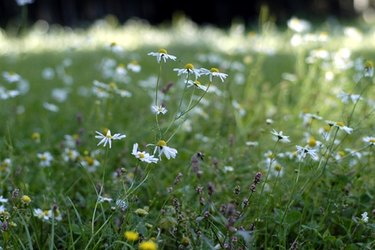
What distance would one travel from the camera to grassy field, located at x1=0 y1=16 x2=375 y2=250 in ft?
4.70

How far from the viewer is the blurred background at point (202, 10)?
1277 centimetres

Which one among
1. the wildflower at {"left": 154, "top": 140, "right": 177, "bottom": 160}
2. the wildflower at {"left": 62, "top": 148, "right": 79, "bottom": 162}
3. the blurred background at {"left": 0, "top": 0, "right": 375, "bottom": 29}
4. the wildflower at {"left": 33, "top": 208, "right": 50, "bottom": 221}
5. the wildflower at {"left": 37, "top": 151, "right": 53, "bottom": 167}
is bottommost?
the blurred background at {"left": 0, "top": 0, "right": 375, "bottom": 29}

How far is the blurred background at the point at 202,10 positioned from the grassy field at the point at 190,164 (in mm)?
8585

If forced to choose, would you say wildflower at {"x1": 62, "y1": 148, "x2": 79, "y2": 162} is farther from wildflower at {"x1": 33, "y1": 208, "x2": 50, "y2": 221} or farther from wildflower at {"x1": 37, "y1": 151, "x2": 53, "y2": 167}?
wildflower at {"x1": 33, "y1": 208, "x2": 50, "y2": 221}

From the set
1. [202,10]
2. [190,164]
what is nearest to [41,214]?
[190,164]

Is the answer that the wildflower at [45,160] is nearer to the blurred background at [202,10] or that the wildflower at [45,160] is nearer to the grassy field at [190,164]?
the grassy field at [190,164]

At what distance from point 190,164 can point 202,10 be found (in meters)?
12.6

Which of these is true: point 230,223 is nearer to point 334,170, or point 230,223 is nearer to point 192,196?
point 192,196

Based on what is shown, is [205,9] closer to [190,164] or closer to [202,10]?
[202,10]

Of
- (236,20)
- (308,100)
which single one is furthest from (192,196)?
(236,20)

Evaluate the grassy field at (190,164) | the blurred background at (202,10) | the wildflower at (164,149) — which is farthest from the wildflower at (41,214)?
the blurred background at (202,10)

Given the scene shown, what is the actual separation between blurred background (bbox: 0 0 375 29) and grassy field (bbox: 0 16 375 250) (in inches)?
338

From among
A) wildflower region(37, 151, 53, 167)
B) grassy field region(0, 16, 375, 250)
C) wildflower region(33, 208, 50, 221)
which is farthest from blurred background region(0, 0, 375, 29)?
wildflower region(33, 208, 50, 221)

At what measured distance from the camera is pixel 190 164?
1.82 m
